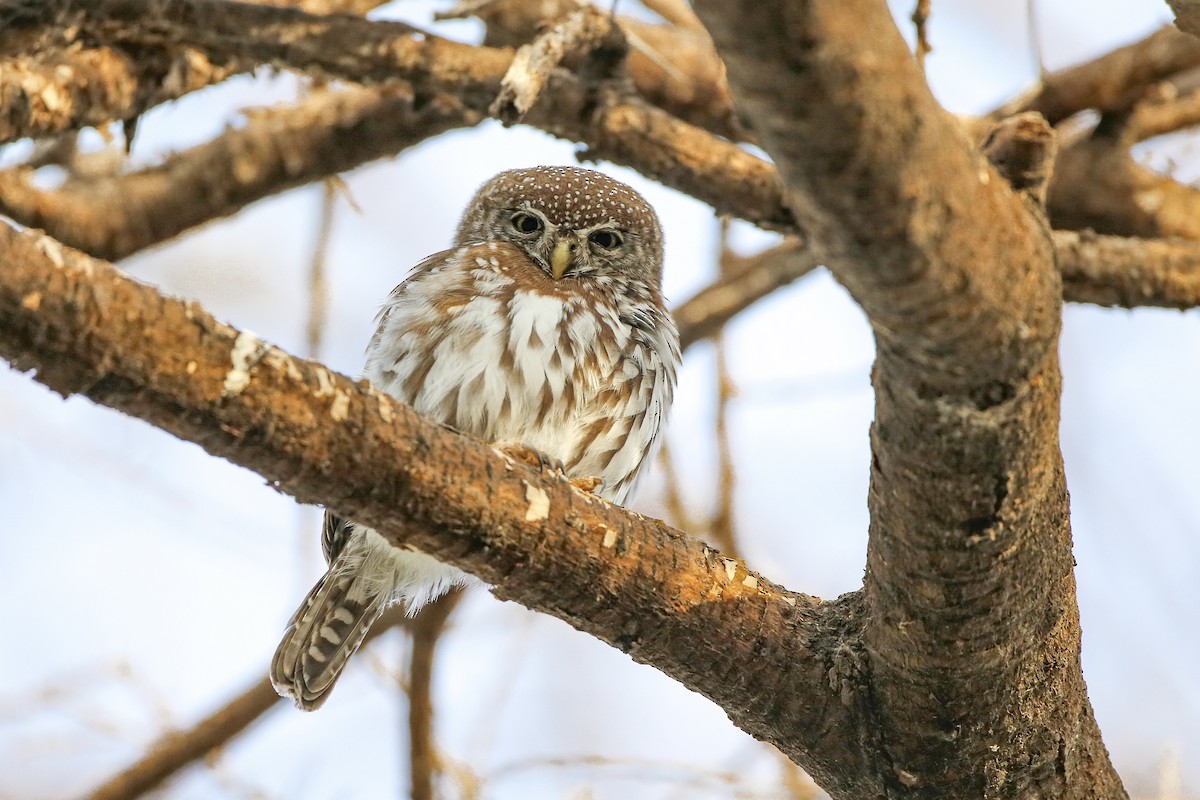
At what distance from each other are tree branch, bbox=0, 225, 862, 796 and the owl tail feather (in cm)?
184

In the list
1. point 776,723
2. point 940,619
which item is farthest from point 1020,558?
point 776,723

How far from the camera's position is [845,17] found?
5.33 ft

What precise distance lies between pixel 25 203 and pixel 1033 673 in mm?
3987

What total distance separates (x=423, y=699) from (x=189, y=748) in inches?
38.7

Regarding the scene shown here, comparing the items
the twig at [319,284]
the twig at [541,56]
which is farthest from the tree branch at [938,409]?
the twig at [319,284]

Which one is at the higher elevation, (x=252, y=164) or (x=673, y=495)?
(x=252, y=164)

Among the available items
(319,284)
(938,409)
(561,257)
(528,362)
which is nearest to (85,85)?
(319,284)

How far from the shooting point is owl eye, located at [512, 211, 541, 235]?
16.0 ft

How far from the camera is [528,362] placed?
3.99m

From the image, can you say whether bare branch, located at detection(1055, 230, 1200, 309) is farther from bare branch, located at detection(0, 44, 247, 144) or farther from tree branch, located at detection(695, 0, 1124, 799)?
bare branch, located at detection(0, 44, 247, 144)

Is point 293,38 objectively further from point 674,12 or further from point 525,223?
point 674,12

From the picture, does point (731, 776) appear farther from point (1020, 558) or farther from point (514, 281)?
point (1020, 558)

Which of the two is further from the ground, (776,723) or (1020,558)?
(1020,558)

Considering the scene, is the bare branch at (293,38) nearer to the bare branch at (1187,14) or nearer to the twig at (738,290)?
the twig at (738,290)
